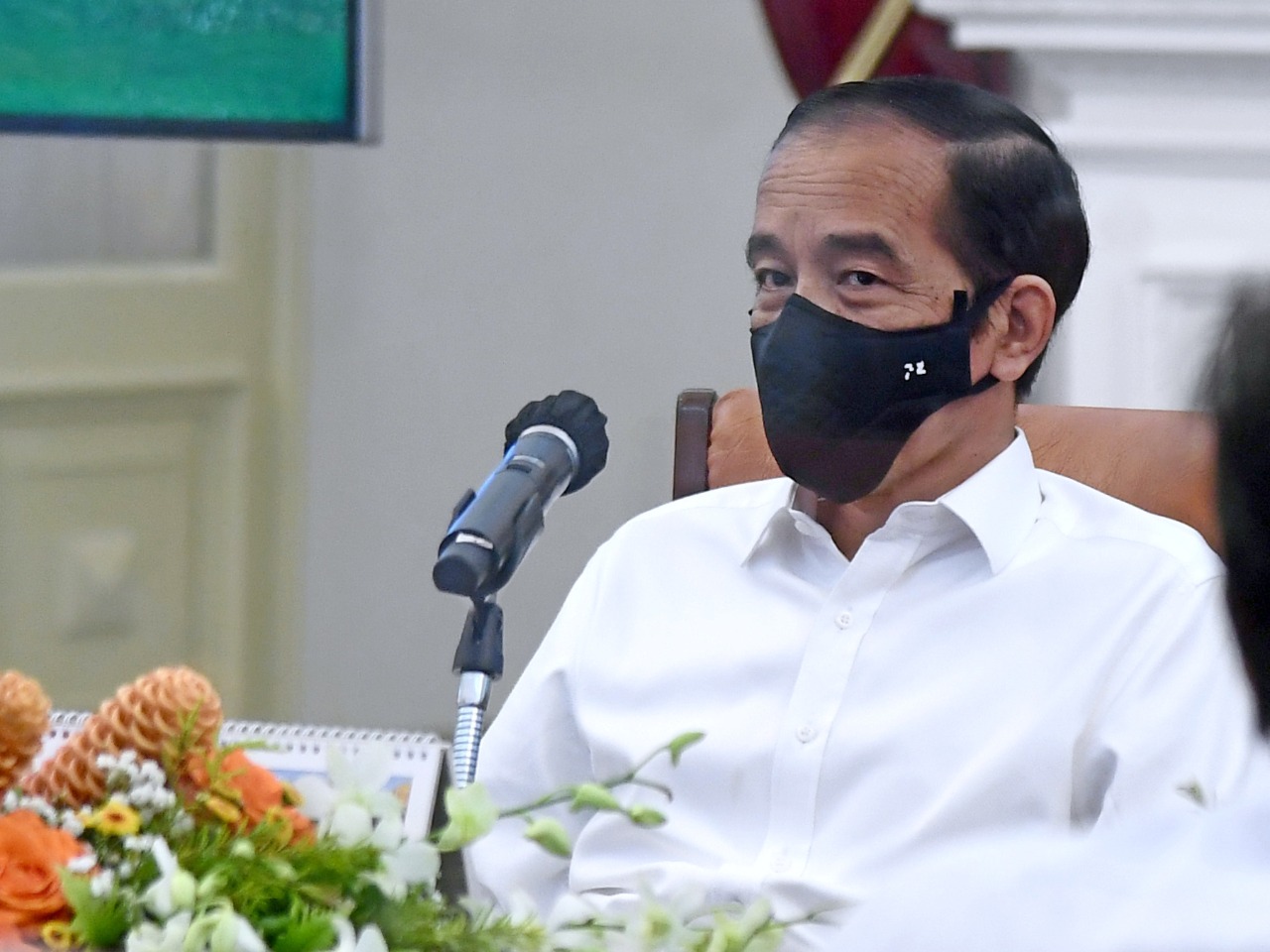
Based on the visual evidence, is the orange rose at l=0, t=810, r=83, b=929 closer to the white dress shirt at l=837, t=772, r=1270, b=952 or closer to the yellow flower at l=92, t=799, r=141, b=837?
the yellow flower at l=92, t=799, r=141, b=837

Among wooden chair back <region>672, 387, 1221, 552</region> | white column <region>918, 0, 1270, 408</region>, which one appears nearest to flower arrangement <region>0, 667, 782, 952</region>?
wooden chair back <region>672, 387, 1221, 552</region>

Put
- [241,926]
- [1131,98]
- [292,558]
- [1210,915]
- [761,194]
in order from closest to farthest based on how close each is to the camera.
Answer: [1210,915] < [241,926] < [761,194] < [1131,98] < [292,558]

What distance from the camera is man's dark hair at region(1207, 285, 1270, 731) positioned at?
0.58 m

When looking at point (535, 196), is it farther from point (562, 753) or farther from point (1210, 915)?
point (1210, 915)

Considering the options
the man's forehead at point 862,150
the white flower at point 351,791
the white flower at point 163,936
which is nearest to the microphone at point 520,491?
the man's forehead at point 862,150

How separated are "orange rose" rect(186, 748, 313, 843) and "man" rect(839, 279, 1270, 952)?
0.30 meters

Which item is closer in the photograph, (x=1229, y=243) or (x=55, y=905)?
(x=55, y=905)

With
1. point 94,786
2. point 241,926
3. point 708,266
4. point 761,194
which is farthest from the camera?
point 708,266

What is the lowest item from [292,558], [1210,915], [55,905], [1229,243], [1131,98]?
[292,558]

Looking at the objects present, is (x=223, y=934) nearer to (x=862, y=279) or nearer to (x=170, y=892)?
(x=170, y=892)

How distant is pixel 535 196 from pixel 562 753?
1449mm

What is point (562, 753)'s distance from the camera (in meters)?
1.49

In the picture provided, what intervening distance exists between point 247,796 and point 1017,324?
0.83 metres

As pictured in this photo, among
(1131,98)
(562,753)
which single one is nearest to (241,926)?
(562,753)
